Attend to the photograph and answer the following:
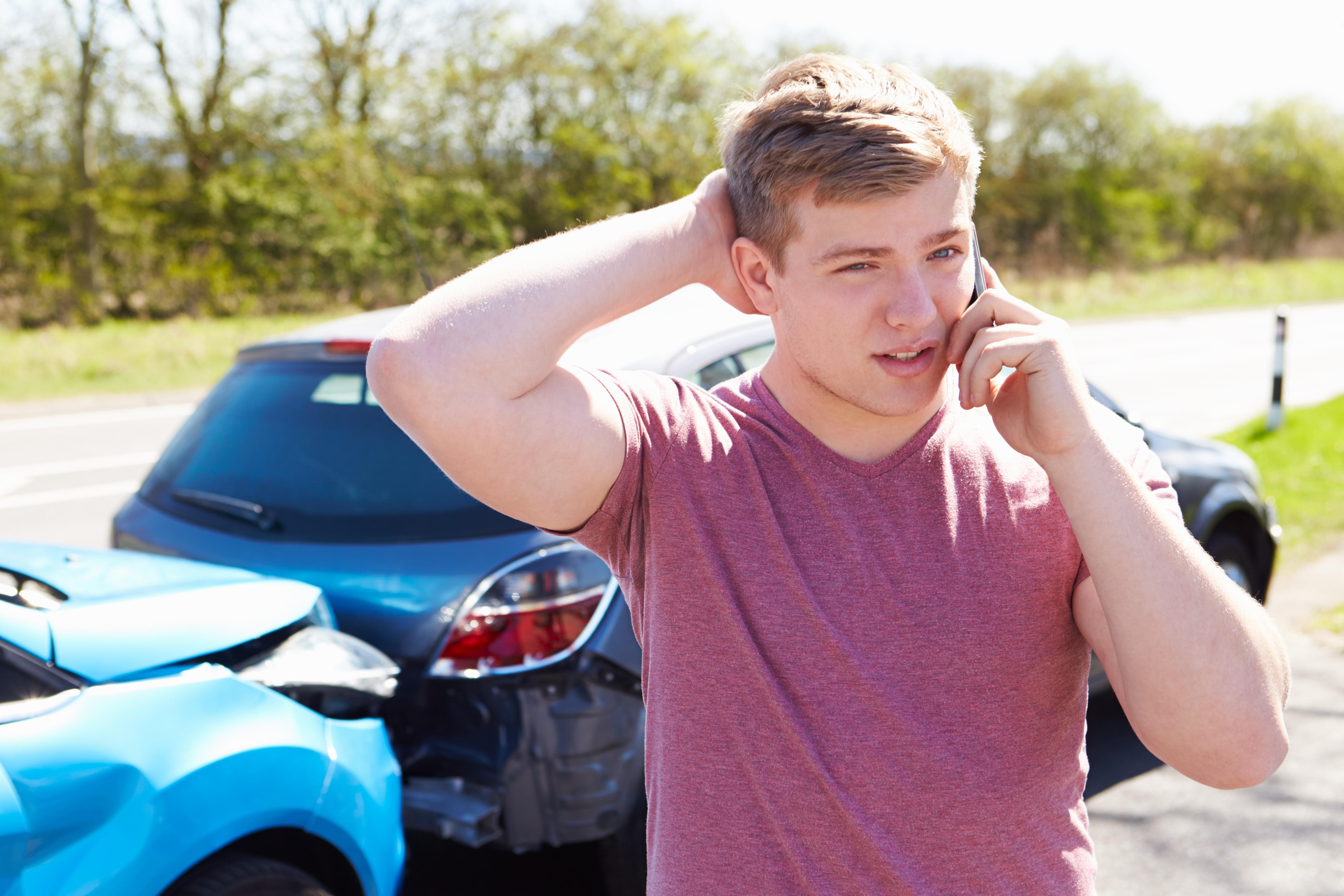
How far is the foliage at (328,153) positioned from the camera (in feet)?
70.3

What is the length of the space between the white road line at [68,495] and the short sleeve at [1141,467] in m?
8.39

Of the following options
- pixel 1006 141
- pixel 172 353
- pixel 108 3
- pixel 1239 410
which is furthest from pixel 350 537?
pixel 1006 141

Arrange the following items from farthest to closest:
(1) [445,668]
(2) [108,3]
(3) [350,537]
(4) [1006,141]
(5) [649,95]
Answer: (4) [1006,141] → (5) [649,95] → (2) [108,3] → (3) [350,537] → (1) [445,668]

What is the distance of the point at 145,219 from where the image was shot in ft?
73.4

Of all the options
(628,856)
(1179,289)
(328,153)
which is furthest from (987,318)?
(1179,289)

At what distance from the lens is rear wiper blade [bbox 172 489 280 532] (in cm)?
320

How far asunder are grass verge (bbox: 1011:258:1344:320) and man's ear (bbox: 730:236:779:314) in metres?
21.9

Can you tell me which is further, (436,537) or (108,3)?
(108,3)

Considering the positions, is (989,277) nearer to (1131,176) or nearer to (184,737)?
(184,737)

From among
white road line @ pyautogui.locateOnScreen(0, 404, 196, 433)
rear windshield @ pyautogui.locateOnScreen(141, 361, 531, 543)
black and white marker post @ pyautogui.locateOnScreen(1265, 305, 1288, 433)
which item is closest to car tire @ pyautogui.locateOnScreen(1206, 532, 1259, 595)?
rear windshield @ pyautogui.locateOnScreen(141, 361, 531, 543)

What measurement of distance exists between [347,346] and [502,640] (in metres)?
1.09

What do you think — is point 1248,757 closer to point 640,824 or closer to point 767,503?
point 767,503

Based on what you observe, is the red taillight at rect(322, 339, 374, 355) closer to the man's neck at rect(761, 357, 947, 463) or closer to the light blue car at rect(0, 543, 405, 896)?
the light blue car at rect(0, 543, 405, 896)

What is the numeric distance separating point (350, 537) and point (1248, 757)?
2.31 metres
